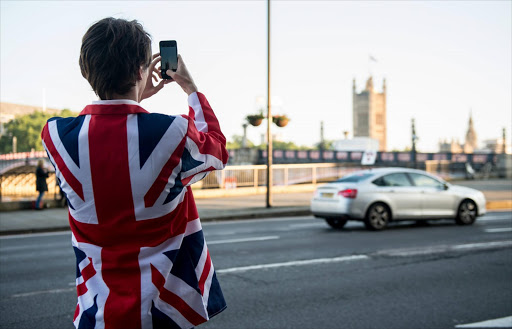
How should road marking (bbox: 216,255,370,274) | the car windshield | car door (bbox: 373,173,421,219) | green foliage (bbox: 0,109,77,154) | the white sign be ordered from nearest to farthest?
road marking (bbox: 216,255,370,274)
car door (bbox: 373,173,421,219)
the car windshield
the white sign
green foliage (bbox: 0,109,77,154)

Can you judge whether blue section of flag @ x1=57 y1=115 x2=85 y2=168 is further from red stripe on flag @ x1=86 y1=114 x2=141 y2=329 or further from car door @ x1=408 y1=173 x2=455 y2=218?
car door @ x1=408 y1=173 x2=455 y2=218

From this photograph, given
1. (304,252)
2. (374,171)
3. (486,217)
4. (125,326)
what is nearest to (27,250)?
(304,252)

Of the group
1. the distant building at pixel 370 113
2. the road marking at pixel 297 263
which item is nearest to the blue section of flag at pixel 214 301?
the road marking at pixel 297 263

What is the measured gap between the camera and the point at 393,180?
12742 millimetres

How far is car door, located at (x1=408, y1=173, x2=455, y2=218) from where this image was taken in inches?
507

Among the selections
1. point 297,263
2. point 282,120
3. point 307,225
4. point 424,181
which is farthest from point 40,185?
point 297,263

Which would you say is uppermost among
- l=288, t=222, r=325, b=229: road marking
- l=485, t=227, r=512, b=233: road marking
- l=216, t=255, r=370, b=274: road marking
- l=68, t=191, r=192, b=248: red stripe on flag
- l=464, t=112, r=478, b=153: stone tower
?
l=464, t=112, r=478, b=153: stone tower

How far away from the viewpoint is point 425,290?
6.23 metres

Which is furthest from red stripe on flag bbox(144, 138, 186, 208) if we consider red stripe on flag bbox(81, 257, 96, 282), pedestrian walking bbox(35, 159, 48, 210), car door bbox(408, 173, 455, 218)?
pedestrian walking bbox(35, 159, 48, 210)

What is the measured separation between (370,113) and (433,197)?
130259 millimetres

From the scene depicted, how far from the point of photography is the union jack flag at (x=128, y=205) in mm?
1637

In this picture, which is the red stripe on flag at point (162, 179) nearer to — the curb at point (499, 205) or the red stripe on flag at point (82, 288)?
the red stripe on flag at point (82, 288)

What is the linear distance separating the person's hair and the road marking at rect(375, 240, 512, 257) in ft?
24.7

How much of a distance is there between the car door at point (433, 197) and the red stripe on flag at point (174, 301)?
11.7 metres
